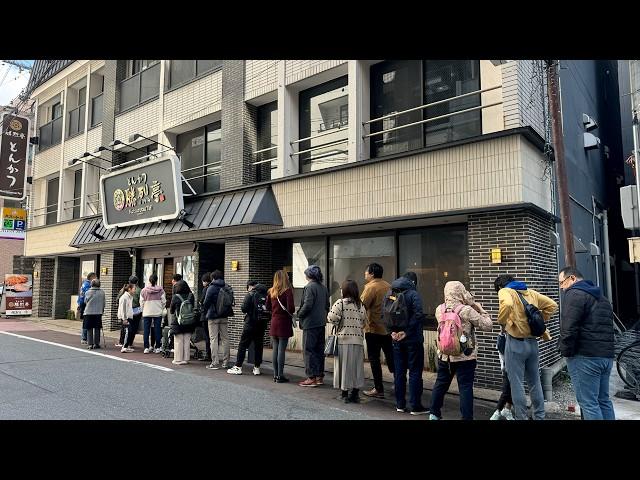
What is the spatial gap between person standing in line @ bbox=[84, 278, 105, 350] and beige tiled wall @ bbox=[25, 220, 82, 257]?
757 centimetres

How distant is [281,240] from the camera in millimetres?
11992

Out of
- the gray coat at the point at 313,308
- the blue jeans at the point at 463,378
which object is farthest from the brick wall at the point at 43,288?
the blue jeans at the point at 463,378

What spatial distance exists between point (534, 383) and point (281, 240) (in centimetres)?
768

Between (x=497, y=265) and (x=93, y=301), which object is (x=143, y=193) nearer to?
(x=93, y=301)

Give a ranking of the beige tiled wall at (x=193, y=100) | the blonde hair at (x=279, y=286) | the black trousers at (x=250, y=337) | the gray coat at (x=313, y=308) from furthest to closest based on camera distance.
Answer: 1. the beige tiled wall at (x=193, y=100)
2. the black trousers at (x=250, y=337)
3. the blonde hair at (x=279, y=286)
4. the gray coat at (x=313, y=308)

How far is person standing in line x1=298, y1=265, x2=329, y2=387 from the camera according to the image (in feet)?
23.6

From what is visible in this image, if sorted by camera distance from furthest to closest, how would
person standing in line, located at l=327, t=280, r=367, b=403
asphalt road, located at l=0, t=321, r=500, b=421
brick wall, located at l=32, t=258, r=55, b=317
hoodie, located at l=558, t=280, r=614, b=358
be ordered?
brick wall, located at l=32, t=258, r=55, b=317 → person standing in line, located at l=327, t=280, r=367, b=403 → asphalt road, located at l=0, t=321, r=500, b=421 → hoodie, located at l=558, t=280, r=614, b=358

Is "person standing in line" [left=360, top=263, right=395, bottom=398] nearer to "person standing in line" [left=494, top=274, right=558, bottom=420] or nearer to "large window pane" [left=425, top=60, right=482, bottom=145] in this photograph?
"person standing in line" [left=494, top=274, right=558, bottom=420]

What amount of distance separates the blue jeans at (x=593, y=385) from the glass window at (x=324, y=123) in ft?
21.0

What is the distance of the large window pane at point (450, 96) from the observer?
837 cm

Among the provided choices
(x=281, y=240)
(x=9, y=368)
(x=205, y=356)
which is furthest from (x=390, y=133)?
(x=9, y=368)

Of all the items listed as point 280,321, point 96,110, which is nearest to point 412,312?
point 280,321

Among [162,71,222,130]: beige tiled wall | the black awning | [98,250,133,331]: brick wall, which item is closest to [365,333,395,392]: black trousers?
the black awning

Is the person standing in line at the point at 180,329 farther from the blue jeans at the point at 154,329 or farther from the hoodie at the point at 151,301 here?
the blue jeans at the point at 154,329
